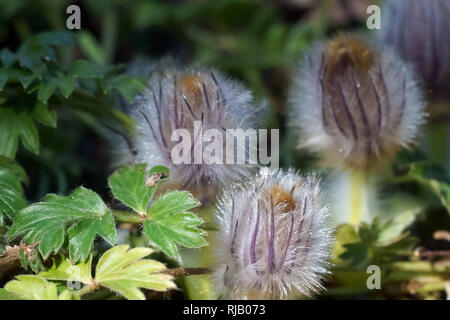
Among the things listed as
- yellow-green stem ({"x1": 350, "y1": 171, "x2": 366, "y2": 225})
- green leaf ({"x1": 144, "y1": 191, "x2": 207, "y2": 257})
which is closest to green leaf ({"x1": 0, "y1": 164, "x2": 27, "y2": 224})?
green leaf ({"x1": 144, "y1": 191, "x2": 207, "y2": 257})

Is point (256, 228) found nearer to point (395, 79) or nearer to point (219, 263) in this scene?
point (219, 263)

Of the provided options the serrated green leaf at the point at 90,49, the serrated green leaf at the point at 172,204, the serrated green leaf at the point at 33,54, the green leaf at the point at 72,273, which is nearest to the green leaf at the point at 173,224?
the serrated green leaf at the point at 172,204

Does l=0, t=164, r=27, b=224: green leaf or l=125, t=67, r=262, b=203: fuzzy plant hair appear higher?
l=125, t=67, r=262, b=203: fuzzy plant hair

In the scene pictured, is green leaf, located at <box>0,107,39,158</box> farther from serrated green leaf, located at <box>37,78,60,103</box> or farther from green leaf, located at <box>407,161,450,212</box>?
green leaf, located at <box>407,161,450,212</box>

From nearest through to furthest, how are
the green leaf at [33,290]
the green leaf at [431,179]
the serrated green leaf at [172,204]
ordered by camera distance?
1. the green leaf at [33,290]
2. the serrated green leaf at [172,204]
3. the green leaf at [431,179]

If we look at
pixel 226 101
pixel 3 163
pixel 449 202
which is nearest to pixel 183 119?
A: pixel 226 101

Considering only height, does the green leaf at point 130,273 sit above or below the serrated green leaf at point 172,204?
below

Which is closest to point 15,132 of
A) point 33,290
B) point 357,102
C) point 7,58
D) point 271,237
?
point 7,58

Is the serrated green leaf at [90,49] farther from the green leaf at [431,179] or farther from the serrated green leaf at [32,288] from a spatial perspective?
the serrated green leaf at [32,288]
